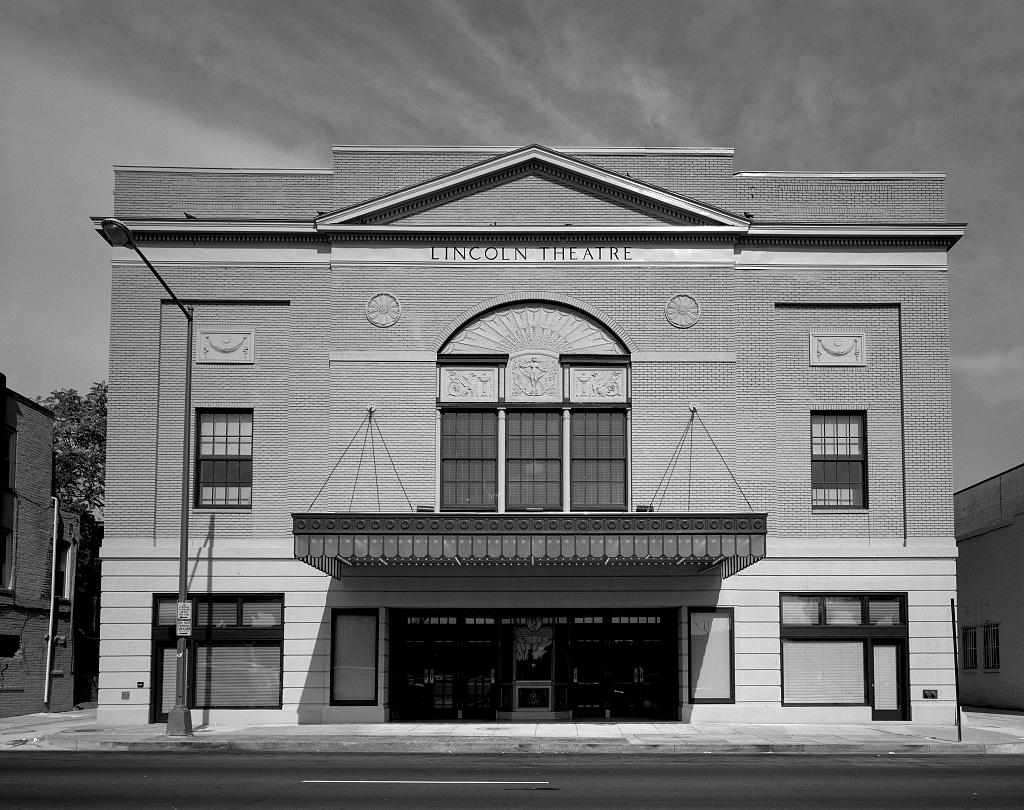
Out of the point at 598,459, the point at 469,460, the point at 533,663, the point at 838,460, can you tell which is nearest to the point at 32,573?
the point at 469,460

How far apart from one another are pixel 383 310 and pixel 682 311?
7.18m

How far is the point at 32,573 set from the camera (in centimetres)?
3341

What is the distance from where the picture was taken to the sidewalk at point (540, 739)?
2256 cm

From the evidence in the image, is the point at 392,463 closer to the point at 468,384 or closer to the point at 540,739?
the point at 468,384

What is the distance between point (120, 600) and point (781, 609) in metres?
15.4

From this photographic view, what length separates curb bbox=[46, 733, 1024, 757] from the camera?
878 inches

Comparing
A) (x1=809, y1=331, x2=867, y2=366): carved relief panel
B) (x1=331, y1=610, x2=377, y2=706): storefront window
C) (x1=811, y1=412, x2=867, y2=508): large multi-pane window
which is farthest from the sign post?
(x1=809, y1=331, x2=867, y2=366): carved relief panel

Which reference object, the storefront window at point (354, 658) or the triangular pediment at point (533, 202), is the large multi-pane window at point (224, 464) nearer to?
the storefront window at point (354, 658)

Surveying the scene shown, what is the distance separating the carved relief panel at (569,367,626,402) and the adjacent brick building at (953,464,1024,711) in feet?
49.9

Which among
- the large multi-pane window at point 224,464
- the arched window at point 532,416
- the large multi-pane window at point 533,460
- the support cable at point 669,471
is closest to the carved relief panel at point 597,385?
the arched window at point 532,416

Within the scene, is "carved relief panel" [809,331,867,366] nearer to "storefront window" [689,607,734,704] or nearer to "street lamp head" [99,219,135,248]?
"storefront window" [689,607,734,704]

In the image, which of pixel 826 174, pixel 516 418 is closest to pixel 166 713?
pixel 516 418

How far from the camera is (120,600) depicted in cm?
2786

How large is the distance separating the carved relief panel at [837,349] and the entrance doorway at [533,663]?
23.3ft
